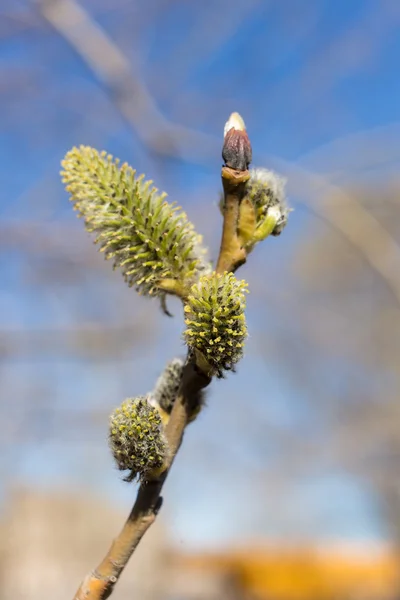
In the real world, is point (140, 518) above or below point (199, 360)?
below

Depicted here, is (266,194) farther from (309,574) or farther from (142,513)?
(309,574)

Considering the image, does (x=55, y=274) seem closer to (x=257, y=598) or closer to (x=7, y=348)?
(x=7, y=348)

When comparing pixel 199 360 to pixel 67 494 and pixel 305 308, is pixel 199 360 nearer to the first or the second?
pixel 67 494

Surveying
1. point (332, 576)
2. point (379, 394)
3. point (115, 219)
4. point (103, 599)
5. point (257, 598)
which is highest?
point (379, 394)

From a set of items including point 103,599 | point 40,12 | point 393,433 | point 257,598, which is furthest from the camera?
point 393,433

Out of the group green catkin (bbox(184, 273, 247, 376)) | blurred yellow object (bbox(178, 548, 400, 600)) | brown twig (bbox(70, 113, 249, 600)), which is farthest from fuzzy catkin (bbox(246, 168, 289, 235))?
blurred yellow object (bbox(178, 548, 400, 600))

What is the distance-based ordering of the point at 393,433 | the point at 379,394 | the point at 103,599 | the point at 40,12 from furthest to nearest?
the point at 379,394, the point at 393,433, the point at 40,12, the point at 103,599

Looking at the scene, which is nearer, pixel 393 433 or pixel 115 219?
pixel 115 219

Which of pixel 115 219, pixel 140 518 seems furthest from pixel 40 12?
pixel 140 518

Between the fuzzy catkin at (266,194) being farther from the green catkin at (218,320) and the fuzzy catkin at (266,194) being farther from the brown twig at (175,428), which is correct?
the green catkin at (218,320)
